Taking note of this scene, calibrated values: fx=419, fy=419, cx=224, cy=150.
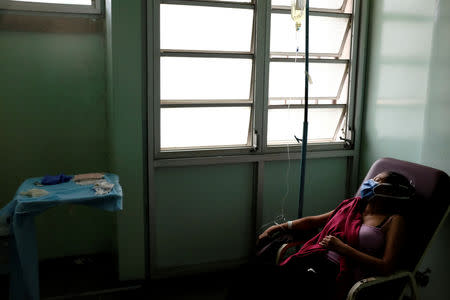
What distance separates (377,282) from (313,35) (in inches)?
77.3

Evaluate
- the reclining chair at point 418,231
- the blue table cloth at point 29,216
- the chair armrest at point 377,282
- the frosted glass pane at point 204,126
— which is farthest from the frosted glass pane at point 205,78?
the chair armrest at point 377,282

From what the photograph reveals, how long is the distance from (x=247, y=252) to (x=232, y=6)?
6.12ft

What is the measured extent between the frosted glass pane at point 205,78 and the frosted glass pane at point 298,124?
32 centimetres

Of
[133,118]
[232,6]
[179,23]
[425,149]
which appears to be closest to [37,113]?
[133,118]

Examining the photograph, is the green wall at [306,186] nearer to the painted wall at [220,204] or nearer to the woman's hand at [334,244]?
the painted wall at [220,204]

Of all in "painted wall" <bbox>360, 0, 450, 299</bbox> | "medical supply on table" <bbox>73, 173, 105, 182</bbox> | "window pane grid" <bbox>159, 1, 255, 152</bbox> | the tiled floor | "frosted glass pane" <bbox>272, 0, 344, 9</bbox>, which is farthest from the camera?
"frosted glass pane" <bbox>272, 0, 344, 9</bbox>

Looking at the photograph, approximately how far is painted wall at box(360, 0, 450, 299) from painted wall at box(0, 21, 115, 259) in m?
2.08

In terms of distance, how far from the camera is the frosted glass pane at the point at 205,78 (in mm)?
2990

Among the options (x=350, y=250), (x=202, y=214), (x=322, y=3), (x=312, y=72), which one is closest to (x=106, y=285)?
(x=202, y=214)

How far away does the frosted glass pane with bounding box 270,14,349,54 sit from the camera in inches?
125

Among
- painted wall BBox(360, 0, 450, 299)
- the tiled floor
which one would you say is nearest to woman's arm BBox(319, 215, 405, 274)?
painted wall BBox(360, 0, 450, 299)

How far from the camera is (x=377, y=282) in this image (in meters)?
2.05

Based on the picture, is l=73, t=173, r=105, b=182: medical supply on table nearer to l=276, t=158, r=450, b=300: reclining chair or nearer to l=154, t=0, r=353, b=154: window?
l=154, t=0, r=353, b=154: window

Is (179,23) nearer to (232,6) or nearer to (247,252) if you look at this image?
(232,6)
